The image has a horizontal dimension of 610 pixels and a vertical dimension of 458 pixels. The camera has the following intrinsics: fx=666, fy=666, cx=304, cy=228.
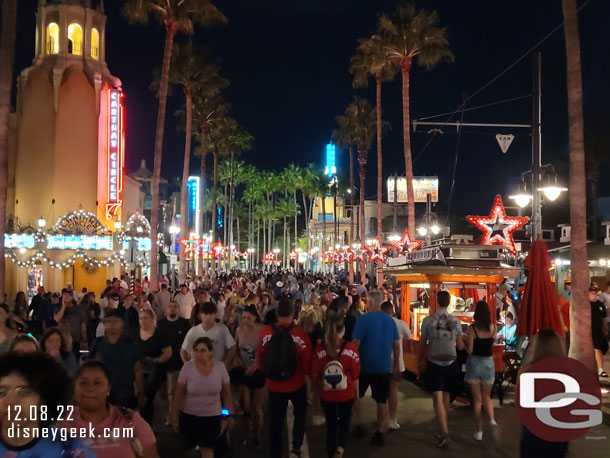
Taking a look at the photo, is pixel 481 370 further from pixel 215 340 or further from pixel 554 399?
pixel 215 340

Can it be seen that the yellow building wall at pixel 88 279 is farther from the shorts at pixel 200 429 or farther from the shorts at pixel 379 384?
the shorts at pixel 200 429

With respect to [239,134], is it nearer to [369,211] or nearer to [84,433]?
[369,211]

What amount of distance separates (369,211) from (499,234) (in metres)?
70.9

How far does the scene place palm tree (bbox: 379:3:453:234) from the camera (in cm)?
2984

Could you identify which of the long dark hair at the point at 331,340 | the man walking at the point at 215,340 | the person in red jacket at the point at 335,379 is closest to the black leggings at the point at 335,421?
the person in red jacket at the point at 335,379

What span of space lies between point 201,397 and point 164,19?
942 inches

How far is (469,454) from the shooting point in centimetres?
812

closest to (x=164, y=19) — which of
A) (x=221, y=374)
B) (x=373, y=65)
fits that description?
(x=373, y=65)

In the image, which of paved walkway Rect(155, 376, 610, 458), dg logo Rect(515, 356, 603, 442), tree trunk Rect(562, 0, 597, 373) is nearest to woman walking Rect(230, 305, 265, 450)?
paved walkway Rect(155, 376, 610, 458)

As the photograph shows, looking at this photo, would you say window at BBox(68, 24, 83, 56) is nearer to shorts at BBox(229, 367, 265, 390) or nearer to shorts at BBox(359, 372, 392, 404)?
shorts at BBox(229, 367, 265, 390)

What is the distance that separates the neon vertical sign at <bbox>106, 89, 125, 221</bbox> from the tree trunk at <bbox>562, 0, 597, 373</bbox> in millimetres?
30096

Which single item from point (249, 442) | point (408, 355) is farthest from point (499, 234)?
point (249, 442)

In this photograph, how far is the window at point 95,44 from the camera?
126 ft

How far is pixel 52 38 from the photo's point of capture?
3762cm
